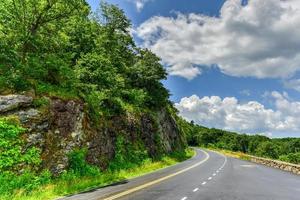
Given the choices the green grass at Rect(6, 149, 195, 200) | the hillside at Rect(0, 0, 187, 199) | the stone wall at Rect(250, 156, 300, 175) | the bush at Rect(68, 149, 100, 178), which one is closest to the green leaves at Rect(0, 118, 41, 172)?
the hillside at Rect(0, 0, 187, 199)

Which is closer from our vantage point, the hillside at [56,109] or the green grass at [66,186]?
the green grass at [66,186]

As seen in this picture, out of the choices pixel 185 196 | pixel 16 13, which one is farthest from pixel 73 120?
pixel 185 196

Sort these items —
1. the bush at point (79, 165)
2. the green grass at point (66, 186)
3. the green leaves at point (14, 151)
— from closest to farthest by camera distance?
the green grass at point (66, 186) → the green leaves at point (14, 151) → the bush at point (79, 165)

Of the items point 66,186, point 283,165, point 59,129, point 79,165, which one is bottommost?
point 66,186

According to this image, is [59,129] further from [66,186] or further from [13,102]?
[66,186]

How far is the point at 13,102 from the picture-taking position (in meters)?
20.5

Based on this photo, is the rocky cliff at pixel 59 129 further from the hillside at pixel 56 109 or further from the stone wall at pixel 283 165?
the stone wall at pixel 283 165

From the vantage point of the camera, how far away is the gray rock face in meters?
19.9

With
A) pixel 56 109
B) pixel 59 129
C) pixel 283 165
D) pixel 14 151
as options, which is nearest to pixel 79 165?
pixel 59 129

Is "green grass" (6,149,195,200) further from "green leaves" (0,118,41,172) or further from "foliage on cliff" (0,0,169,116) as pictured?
"foliage on cliff" (0,0,169,116)

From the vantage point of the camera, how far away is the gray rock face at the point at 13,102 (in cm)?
1991

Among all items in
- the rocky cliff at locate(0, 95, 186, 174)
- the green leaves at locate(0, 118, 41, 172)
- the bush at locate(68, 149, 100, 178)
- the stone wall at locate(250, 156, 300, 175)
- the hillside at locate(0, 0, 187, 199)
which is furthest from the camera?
the stone wall at locate(250, 156, 300, 175)

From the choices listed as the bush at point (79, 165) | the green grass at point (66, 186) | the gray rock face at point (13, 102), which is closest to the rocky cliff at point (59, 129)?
the gray rock face at point (13, 102)

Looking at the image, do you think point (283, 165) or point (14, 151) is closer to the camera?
point (14, 151)
